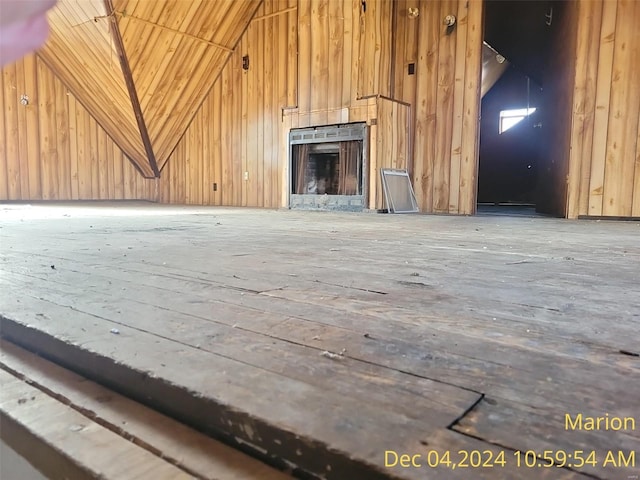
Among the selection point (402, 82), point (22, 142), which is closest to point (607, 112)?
point (402, 82)

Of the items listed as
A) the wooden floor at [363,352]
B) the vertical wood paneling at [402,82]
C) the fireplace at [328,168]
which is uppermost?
the vertical wood paneling at [402,82]

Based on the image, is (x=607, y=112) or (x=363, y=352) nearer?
(x=363, y=352)

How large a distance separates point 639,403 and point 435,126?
5.42m

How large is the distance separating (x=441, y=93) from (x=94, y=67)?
201 inches

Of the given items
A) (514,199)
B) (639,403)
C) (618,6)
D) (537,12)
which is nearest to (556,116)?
(618,6)

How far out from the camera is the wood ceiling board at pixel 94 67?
585 centimetres

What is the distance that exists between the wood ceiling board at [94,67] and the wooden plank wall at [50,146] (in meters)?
0.26

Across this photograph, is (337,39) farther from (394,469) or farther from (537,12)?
(394,469)

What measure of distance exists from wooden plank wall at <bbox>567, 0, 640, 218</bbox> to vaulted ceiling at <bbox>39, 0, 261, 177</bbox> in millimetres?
4802

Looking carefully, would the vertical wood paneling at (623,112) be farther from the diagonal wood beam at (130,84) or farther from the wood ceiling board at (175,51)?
the diagonal wood beam at (130,84)

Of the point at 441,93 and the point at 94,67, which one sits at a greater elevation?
the point at 94,67

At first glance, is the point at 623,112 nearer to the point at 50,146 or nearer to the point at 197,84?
the point at 197,84

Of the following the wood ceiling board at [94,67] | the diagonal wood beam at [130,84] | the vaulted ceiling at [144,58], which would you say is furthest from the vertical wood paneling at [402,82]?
the wood ceiling board at [94,67]

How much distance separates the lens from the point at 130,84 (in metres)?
6.70
